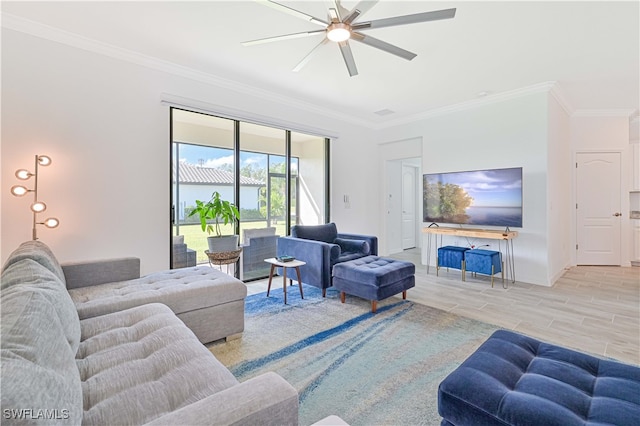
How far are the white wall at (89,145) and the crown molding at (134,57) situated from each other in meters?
0.05

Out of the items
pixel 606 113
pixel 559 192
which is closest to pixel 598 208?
pixel 559 192

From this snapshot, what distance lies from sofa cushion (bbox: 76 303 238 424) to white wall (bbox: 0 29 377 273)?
1699 mm

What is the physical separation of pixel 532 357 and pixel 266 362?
1688 millimetres

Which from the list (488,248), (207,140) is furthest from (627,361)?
(207,140)

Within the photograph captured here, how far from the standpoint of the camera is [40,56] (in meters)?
2.76

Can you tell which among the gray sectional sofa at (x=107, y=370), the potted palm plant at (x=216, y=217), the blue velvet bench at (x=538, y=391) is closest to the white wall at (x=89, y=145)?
the potted palm plant at (x=216, y=217)

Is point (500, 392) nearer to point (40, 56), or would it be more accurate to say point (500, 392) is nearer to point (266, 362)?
point (266, 362)

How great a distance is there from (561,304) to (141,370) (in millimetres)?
4170

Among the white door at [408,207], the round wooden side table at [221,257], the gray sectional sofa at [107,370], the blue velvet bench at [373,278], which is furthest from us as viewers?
the white door at [408,207]

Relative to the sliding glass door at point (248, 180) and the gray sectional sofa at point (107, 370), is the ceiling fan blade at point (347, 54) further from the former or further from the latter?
the gray sectional sofa at point (107, 370)

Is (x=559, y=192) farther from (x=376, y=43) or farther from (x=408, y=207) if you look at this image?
(x=376, y=43)

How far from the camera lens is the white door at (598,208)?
534cm

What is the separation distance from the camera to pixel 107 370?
4.21 feet

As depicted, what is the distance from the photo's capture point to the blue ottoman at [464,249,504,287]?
4.06m
